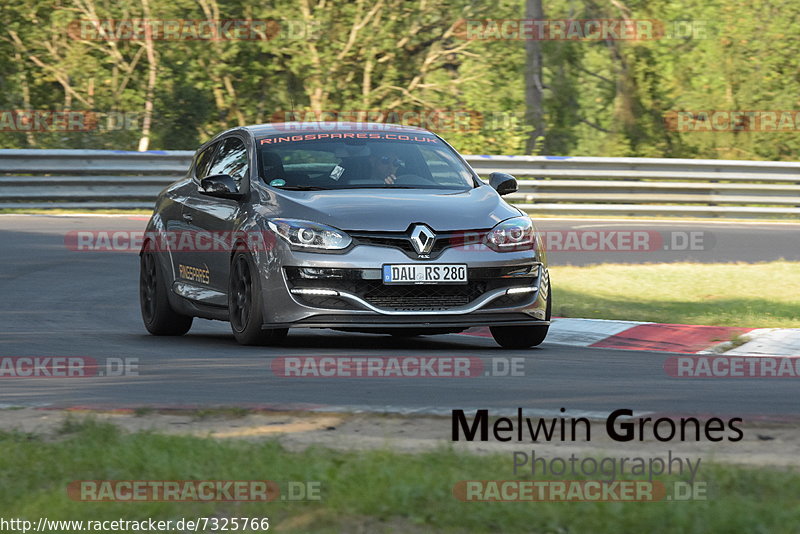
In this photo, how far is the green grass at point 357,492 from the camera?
15.0 ft

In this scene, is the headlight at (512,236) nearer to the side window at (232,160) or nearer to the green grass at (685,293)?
the side window at (232,160)

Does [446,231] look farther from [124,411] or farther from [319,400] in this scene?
[124,411]

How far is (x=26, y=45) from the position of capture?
2859 cm

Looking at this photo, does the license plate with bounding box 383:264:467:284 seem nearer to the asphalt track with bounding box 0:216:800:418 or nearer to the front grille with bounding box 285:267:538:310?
the front grille with bounding box 285:267:538:310

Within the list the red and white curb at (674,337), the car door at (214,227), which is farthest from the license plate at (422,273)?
the red and white curb at (674,337)

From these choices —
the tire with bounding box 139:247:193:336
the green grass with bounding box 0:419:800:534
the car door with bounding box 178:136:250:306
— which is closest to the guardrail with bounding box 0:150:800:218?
the tire with bounding box 139:247:193:336

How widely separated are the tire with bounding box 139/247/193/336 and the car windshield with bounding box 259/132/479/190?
4.99 feet

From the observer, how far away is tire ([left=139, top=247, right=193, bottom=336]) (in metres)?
11.3

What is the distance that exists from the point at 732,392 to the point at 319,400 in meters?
2.24

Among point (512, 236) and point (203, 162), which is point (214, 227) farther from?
point (512, 236)

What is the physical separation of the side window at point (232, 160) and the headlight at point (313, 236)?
1173 mm

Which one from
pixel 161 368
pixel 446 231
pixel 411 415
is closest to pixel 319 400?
pixel 411 415

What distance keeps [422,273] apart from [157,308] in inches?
116

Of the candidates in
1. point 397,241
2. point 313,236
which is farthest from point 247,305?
point 397,241
